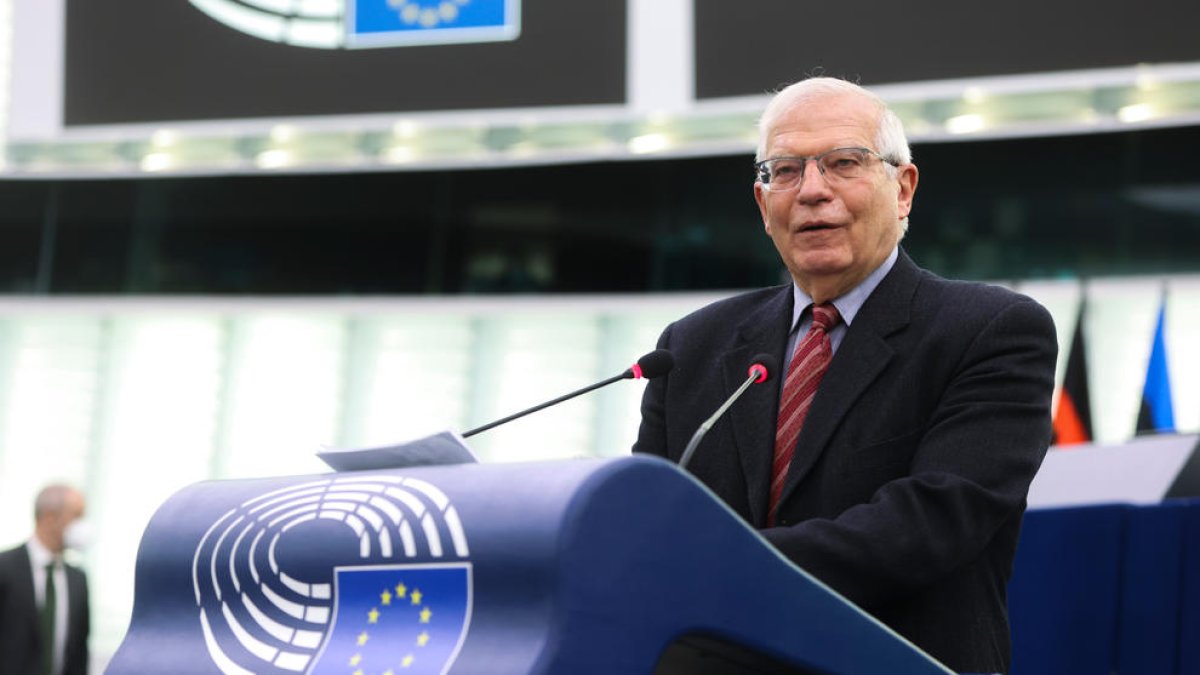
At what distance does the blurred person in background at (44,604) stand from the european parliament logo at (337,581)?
4.80 metres

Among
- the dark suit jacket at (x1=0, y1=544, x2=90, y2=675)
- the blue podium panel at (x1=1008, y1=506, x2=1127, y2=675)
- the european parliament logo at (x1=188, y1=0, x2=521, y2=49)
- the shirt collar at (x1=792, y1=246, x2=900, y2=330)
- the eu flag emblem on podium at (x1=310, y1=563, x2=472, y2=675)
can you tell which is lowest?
the dark suit jacket at (x1=0, y1=544, x2=90, y2=675)

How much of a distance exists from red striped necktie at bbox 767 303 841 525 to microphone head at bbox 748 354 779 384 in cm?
5

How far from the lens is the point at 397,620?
1.61 m

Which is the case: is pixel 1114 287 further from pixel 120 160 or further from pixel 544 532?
pixel 544 532

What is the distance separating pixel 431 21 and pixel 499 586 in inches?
362

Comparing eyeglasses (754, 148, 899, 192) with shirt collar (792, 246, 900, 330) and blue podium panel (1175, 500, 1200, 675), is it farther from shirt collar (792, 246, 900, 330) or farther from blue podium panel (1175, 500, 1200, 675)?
blue podium panel (1175, 500, 1200, 675)

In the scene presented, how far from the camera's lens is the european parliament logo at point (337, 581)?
62.2 inches

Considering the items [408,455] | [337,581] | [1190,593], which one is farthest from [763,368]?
[1190,593]

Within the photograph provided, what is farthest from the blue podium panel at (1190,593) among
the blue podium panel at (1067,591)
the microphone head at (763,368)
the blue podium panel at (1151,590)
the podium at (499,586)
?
the podium at (499,586)

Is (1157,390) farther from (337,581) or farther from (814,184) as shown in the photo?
(337,581)

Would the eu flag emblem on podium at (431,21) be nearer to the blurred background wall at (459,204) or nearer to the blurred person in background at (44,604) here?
the blurred background wall at (459,204)

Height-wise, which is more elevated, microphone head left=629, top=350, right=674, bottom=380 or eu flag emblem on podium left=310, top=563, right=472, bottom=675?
microphone head left=629, top=350, right=674, bottom=380

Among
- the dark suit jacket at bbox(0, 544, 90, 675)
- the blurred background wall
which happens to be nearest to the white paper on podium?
the dark suit jacket at bbox(0, 544, 90, 675)

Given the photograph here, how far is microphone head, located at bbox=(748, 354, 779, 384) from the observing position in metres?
2.26
